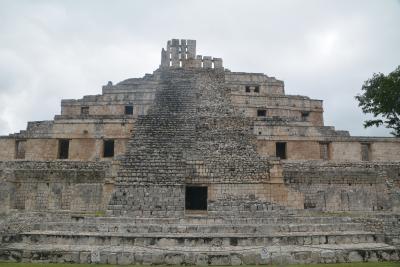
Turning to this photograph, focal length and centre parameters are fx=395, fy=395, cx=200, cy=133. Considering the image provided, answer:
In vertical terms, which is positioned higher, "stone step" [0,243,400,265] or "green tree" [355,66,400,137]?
"green tree" [355,66,400,137]

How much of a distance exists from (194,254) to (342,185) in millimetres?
11274

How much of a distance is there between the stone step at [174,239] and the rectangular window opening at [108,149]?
976cm

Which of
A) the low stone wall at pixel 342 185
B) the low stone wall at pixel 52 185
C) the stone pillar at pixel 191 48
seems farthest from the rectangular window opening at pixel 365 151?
the low stone wall at pixel 52 185

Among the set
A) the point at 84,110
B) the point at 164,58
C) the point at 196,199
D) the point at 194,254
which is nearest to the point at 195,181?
the point at 196,199

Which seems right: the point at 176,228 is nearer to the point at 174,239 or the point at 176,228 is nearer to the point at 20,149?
the point at 174,239

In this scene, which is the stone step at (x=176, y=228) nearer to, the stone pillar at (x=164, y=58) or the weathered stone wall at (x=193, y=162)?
the weathered stone wall at (x=193, y=162)

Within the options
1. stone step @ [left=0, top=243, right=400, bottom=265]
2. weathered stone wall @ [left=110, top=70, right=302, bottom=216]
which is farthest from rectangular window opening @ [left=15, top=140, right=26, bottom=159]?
stone step @ [left=0, top=243, right=400, bottom=265]

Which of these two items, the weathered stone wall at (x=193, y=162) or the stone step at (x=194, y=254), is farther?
the weathered stone wall at (x=193, y=162)

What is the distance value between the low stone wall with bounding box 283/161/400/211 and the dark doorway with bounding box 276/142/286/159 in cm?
234

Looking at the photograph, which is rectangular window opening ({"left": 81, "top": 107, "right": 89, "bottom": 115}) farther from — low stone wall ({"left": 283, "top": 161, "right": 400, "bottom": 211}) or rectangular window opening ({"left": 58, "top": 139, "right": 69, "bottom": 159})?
low stone wall ({"left": 283, "top": 161, "right": 400, "bottom": 211})

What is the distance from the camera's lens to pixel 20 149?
2117cm

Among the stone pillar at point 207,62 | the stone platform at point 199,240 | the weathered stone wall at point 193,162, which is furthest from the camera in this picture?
the stone pillar at point 207,62

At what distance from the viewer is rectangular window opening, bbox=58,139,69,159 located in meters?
20.5

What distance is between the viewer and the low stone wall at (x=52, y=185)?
16.6 m
